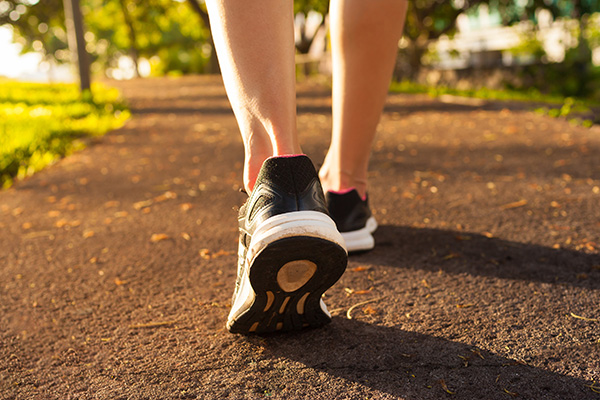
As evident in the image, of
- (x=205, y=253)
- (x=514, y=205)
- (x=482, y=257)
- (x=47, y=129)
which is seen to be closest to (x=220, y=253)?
(x=205, y=253)

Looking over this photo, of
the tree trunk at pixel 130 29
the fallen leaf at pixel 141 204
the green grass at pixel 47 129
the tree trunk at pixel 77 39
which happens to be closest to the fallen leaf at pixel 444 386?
the fallen leaf at pixel 141 204

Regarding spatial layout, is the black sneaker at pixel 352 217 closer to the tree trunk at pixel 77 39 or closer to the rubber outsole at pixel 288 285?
the rubber outsole at pixel 288 285

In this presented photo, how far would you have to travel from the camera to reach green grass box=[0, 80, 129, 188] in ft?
13.8

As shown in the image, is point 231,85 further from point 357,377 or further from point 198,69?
point 198,69

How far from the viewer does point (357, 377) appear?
1.28 meters

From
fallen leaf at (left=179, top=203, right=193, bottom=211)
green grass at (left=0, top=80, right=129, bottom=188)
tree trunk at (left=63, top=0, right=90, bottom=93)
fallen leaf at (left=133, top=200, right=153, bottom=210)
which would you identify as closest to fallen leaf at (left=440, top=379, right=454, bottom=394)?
fallen leaf at (left=179, top=203, right=193, bottom=211)

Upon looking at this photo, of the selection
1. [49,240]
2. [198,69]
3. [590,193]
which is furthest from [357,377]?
[198,69]

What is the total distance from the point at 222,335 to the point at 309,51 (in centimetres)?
2265

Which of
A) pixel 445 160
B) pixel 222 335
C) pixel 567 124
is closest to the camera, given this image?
pixel 222 335

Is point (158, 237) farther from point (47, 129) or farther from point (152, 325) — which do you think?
point (47, 129)

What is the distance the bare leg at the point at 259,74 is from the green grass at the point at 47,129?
110 inches

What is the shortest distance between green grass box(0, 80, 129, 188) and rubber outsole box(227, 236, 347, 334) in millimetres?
2844

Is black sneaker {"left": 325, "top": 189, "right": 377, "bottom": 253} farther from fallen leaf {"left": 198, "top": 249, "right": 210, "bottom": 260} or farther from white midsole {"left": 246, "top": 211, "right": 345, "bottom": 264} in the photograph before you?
white midsole {"left": 246, "top": 211, "right": 345, "bottom": 264}

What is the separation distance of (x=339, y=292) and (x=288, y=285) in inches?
20.3
